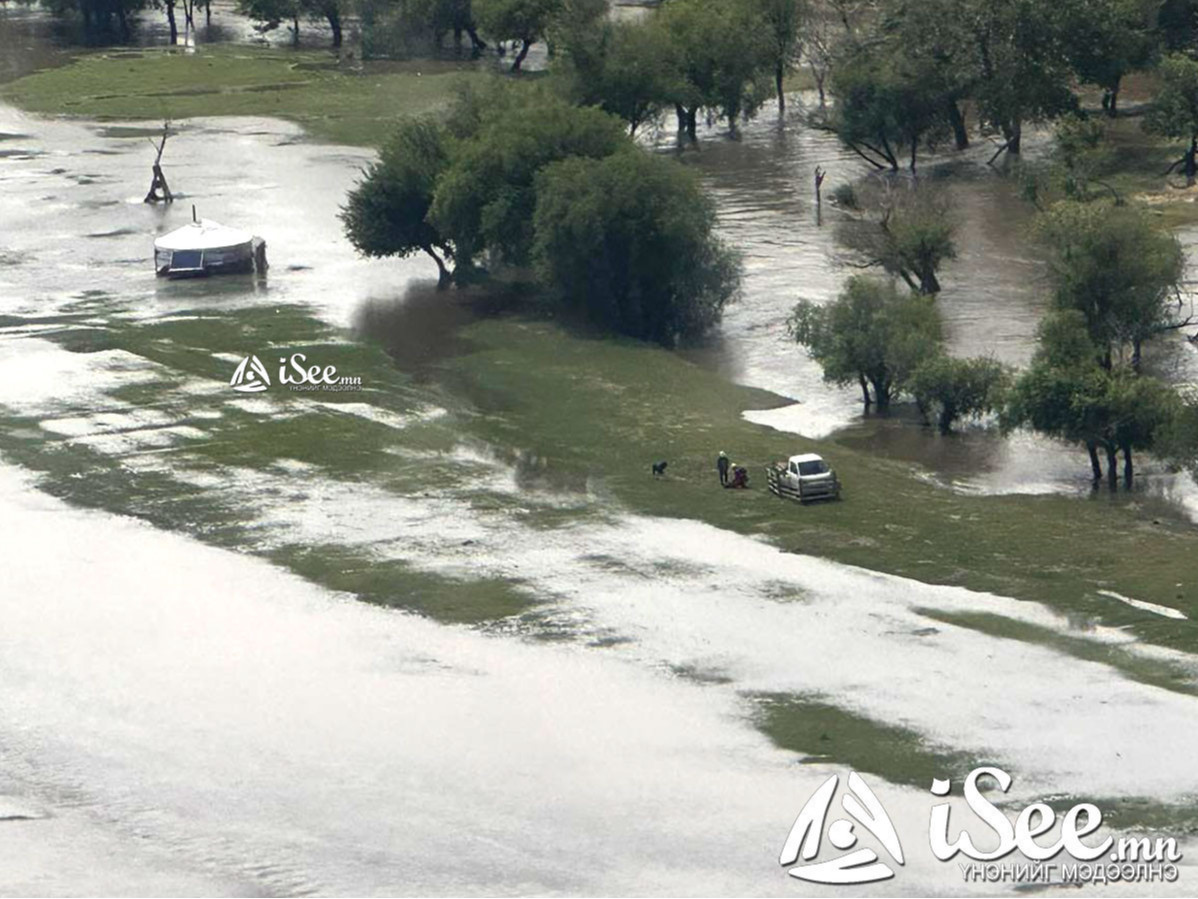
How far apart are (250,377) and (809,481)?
2484 centimetres

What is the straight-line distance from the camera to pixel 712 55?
12525cm

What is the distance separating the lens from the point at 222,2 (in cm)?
18538

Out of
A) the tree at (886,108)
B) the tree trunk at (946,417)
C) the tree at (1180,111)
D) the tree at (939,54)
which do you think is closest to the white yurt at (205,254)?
the tree at (886,108)

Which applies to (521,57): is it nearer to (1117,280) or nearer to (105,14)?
(105,14)

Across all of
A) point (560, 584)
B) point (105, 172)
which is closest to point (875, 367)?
point (560, 584)

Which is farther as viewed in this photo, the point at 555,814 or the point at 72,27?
the point at 72,27

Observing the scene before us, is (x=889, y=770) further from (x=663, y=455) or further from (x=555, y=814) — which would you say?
(x=663, y=455)

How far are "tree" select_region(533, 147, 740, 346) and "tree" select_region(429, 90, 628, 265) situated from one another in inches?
89.1

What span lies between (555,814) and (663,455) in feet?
78.3

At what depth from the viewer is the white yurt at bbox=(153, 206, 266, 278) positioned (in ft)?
326

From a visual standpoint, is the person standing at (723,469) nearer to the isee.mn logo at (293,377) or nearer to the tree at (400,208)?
the isee.mn logo at (293,377)

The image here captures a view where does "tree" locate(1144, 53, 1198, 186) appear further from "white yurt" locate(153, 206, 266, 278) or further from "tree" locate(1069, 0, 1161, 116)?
"white yurt" locate(153, 206, 266, 278)

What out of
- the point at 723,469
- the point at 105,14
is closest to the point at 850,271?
the point at 723,469

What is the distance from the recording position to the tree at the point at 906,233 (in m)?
89.9
